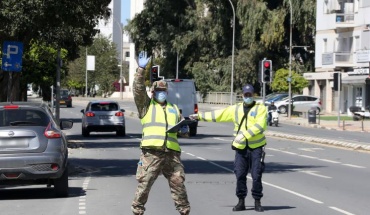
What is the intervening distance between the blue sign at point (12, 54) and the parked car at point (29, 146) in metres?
6.22

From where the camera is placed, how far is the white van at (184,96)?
39.9 m

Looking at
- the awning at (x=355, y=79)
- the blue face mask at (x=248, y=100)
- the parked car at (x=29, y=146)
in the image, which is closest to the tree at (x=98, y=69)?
the awning at (x=355, y=79)

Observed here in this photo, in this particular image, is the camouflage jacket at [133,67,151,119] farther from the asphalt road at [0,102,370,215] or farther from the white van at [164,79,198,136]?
the white van at [164,79,198,136]

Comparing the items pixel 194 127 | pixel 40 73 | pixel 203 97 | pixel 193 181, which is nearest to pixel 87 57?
pixel 203 97

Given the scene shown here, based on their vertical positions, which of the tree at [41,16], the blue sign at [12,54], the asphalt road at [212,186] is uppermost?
the tree at [41,16]

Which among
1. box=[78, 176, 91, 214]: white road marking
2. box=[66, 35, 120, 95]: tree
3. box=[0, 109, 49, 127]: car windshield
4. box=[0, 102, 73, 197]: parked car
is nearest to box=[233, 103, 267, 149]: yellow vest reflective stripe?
box=[78, 176, 91, 214]: white road marking

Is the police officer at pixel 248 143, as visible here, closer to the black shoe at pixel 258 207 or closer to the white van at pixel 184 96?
the black shoe at pixel 258 207

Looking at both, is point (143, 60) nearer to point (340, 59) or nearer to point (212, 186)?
point (212, 186)

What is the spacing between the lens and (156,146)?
1125 cm

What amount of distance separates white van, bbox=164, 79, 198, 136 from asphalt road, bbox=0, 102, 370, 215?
30.0 ft

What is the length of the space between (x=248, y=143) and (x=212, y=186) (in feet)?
14.1

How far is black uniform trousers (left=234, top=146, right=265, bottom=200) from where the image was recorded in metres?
13.6

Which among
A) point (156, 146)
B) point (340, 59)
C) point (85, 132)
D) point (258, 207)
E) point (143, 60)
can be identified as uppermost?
point (340, 59)

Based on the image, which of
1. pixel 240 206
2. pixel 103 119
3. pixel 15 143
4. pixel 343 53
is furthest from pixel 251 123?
pixel 343 53
